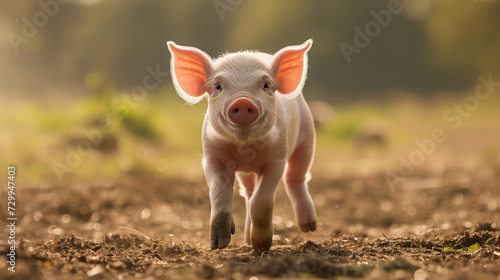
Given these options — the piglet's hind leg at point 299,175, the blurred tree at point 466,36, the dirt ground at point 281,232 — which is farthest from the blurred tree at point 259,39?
the piglet's hind leg at point 299,175

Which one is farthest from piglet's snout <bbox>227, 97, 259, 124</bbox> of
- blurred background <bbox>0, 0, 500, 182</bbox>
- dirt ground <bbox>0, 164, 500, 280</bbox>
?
blurred background <bbox>0, 0, 500, 182</bbox>

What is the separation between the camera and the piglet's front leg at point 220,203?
13.4ft

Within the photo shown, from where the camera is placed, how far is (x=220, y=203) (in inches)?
163

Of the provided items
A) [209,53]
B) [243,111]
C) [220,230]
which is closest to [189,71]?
[243,111]

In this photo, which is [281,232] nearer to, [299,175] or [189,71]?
[299,175]

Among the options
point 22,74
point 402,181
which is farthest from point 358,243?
point 22,74

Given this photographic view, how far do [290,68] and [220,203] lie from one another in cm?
126

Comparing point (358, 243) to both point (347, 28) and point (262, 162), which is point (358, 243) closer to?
point (262, 162)

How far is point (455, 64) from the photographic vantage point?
15.4 metres

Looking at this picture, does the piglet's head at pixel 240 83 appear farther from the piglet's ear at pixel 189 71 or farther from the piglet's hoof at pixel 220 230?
the piglet's hoof at pixel 220 230

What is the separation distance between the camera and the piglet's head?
4.00 m

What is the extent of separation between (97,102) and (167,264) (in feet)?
26.4

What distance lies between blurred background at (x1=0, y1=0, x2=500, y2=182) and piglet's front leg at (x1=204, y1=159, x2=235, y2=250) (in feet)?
13.8

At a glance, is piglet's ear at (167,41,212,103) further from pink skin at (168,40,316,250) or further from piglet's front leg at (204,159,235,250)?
piglet's front leg at (204,159,235,250)
